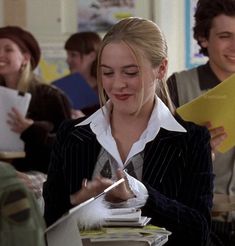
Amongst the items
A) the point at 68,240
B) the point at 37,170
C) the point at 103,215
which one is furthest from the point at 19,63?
the point at 68,240

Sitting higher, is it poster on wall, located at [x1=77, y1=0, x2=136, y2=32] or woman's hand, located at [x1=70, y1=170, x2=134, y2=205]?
poster on wall, located at [x1=77, y1=0, x2=136, y2=32]

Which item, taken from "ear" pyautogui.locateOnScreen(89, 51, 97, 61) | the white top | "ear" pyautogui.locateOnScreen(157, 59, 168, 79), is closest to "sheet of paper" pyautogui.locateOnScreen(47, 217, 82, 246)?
the white top

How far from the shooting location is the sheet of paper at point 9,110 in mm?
3446

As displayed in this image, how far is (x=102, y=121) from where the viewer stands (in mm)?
2014

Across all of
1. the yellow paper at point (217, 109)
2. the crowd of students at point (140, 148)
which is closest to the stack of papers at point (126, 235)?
the crowd of students at point (140, 148)

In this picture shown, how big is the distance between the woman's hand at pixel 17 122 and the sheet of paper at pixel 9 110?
2 centimetres

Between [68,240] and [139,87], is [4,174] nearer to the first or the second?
[68,240]

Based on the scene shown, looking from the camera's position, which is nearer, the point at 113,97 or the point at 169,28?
the point at 113,97

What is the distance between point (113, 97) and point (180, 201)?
1.09 ft

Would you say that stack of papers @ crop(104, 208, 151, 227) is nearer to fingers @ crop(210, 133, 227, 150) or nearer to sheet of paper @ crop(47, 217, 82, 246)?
sheet of paper @ crop(47, 217, 82, 246)

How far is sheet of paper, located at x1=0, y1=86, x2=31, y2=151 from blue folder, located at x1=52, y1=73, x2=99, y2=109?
661mm

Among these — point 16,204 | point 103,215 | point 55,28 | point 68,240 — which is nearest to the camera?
point 16,204

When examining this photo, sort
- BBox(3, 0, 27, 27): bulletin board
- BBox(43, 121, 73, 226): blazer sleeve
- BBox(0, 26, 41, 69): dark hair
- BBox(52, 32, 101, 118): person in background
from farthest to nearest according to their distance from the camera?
BBox(3, 0, 27, 27): bulletin board, BBox(52, 32, 101, 118): person in background, BBox(0, 26, 41, 69): dark hair, BBox(43, 121, 73, 226): blazer sleeve

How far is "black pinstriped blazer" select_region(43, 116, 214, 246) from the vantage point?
6.03 feet
